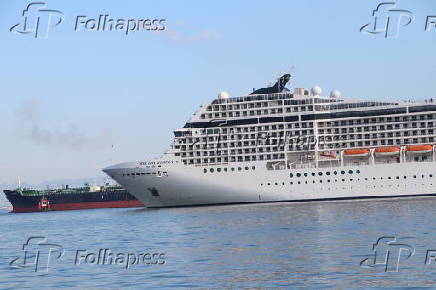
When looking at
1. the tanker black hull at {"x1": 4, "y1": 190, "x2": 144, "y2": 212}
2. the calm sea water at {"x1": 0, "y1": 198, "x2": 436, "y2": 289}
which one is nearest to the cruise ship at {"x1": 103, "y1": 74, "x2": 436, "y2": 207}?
the calm sea water at {"x1": 0, "y1": 198, "x2": 436, "y2": 289}

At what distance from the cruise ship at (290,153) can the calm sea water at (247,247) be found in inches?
364

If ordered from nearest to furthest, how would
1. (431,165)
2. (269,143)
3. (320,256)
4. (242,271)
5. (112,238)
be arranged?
(242,271) < (320,256) < (112,238) < (431,165) < (269,143)

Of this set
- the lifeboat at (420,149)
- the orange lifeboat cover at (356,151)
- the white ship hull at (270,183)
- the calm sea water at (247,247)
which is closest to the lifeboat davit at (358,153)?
the orange lifeboat cover at (356,151)

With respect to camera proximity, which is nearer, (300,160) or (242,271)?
(242,271)

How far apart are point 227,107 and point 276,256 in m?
46.4

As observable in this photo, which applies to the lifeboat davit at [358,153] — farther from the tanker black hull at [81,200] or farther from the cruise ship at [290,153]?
the tanker black hull at [81,200]

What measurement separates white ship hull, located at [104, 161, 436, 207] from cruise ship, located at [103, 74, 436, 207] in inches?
3.6

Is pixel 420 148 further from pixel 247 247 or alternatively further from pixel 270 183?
pixel 247 247

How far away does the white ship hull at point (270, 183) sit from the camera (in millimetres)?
75500

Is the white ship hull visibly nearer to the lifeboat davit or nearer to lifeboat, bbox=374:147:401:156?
lifeboat, bbox=374:147:401:156

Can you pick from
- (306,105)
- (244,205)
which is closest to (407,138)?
(306,105)

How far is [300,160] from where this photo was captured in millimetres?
80062

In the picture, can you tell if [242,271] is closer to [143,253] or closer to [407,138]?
[143,253]

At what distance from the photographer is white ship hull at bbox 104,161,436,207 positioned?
7550cm
